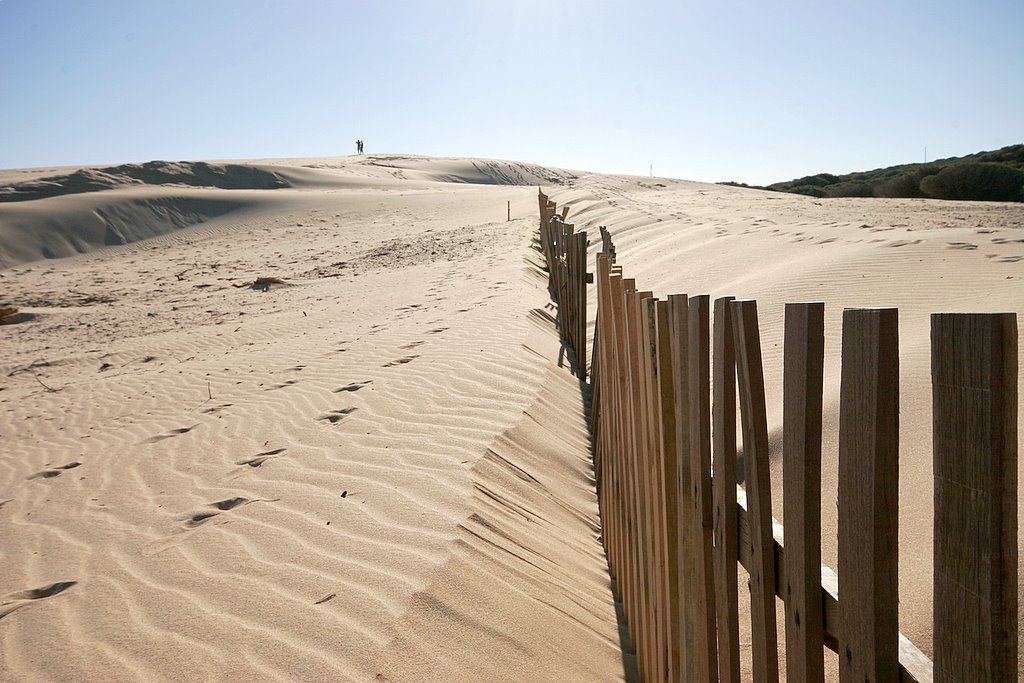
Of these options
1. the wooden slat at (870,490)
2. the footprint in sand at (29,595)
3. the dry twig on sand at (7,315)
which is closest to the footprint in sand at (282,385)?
the footprint in sand at (29,595)

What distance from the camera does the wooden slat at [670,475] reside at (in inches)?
77.8

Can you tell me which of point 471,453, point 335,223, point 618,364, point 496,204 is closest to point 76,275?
point 335,223

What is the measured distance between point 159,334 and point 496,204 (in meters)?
18.2

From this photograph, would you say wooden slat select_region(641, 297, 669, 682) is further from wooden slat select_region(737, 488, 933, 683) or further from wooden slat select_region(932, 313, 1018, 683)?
wooden slat select_region(932, 313, 1018, 683)

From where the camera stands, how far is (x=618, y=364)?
293cm

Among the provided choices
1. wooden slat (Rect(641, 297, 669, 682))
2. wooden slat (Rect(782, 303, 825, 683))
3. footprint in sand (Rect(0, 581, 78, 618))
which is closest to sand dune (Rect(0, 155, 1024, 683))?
footprint in sand (Rect(0, 581, 78, 618))

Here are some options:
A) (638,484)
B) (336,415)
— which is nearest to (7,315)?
(336,415)

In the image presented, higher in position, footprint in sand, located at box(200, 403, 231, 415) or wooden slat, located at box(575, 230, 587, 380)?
wooden slat, located at box(575, 230, 587, 380)

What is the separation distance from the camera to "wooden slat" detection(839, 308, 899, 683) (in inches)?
40.6

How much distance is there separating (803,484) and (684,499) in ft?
2.07

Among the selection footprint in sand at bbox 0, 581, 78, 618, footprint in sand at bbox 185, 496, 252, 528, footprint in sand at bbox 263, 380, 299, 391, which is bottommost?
footprint in sand at bbox 0, 581, 78, 618

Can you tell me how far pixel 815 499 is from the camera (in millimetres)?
1236

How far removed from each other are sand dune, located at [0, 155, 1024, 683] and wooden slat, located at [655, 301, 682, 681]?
60 centimetres

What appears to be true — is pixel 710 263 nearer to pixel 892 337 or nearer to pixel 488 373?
pixel 488 373
